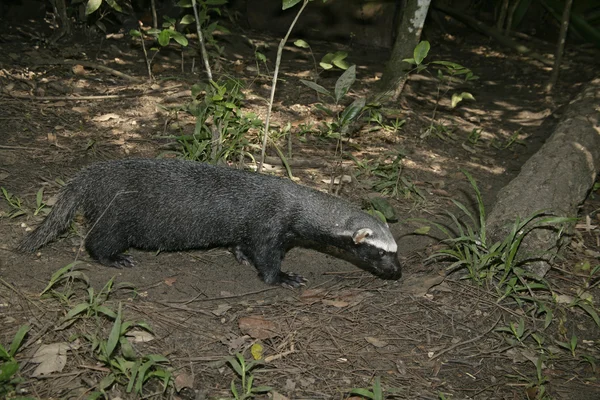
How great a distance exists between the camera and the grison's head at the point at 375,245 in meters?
5.12

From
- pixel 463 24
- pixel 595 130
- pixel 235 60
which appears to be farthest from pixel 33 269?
pixel 463 24

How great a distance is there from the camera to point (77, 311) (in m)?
4.09

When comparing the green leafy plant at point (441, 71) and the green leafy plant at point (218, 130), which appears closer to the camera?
the green leafy plant at point (441, 71)

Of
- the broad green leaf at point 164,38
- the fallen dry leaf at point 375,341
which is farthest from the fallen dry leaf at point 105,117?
the fallen dry leaf at point 375,341

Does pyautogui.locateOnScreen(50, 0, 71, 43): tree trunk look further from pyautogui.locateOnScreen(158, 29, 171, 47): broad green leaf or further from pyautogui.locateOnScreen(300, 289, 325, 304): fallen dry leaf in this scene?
pyautogui.locateOnScreen(300, 289, 325, 304): fallen dry leaf

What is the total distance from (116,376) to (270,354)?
1098mm

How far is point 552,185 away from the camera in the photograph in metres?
5.96

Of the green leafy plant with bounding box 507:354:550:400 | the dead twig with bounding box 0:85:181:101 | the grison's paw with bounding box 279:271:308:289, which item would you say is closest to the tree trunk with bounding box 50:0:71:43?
the dead twig with bounding box 0:85:181:101

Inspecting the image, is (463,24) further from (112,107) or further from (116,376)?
(116,376)

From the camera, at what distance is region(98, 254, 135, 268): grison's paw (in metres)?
5.22

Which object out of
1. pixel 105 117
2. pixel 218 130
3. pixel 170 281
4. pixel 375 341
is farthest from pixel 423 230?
pixel 105 117

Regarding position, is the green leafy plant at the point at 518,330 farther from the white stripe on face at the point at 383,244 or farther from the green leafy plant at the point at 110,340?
the green leafy plant at the point at 110,340

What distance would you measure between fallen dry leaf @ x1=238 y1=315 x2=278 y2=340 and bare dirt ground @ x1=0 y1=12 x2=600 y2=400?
31 millimetres

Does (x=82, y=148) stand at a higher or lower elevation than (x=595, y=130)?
lower
